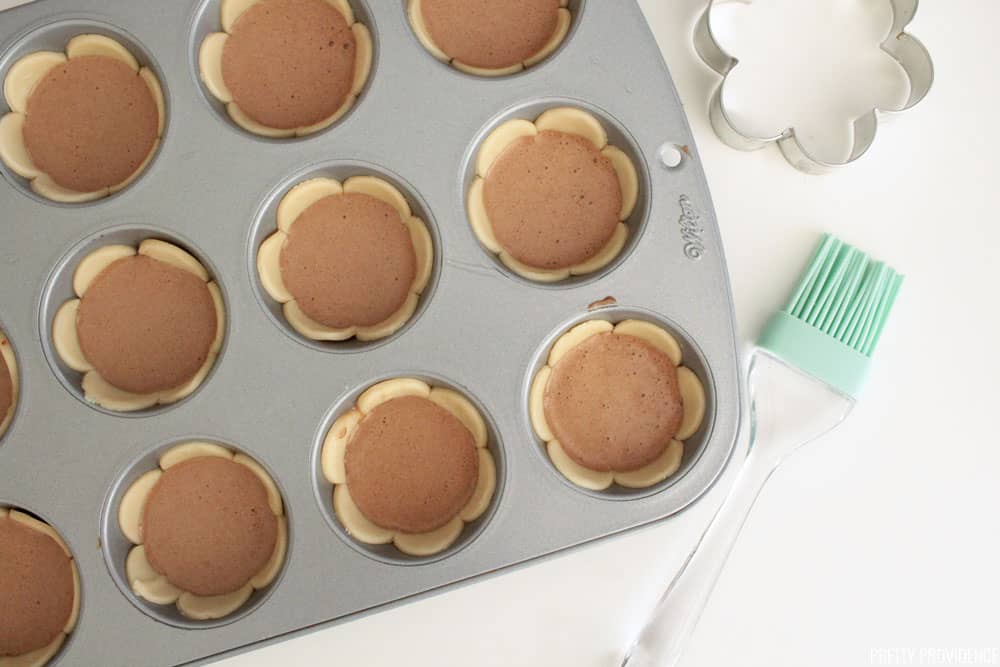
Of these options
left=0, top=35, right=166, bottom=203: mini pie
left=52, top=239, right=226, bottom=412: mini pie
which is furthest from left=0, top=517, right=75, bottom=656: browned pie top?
left=0, top=35, right=166, bottom=203: mini pie

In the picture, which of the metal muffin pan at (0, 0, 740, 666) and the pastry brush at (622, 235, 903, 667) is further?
the pastry brush at (622, 235, 903, 667)

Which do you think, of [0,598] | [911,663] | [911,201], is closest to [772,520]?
[911,663]

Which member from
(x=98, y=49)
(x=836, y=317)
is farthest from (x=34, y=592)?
(x=836, y=317)

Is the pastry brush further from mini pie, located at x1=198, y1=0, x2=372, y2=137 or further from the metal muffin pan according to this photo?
mini pie, located at x1=198, y1=0, x2=372, y2=137

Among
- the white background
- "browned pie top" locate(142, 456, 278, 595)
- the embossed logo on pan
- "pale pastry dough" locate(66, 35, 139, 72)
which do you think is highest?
"pale pastry dough" locate(66, 35, 139, 72)

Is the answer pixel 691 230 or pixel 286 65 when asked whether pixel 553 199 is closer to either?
pixel 691 230

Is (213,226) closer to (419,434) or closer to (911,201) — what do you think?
(419,434)
